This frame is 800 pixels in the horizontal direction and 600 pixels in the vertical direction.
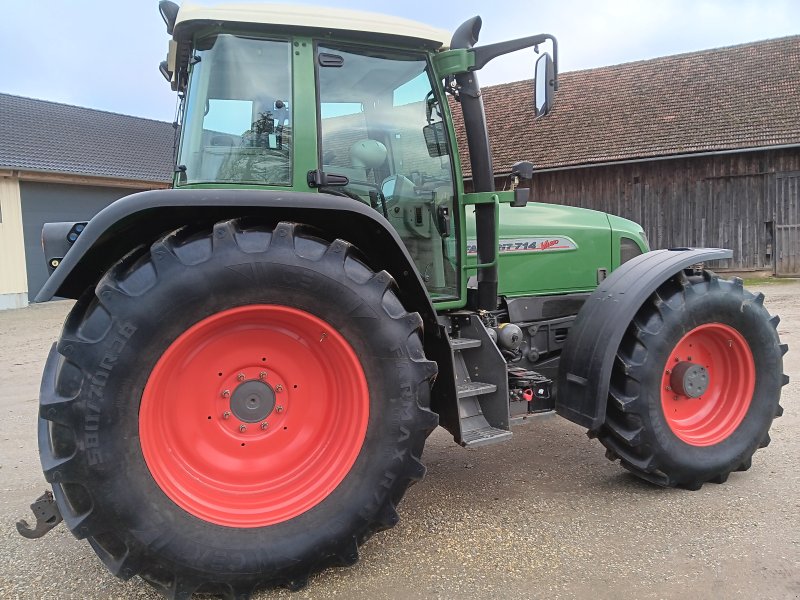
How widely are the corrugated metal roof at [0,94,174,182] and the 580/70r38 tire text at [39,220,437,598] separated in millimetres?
12843

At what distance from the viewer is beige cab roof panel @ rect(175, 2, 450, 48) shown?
2.61 metres

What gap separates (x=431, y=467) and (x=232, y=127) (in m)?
2.36

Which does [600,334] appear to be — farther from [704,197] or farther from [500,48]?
[704,197]

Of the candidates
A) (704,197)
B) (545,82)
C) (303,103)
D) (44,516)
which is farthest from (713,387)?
(704,197)

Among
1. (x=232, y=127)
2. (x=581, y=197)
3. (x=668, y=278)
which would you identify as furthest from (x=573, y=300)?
(x=581, y=197)

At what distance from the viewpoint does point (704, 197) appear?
15531 mm

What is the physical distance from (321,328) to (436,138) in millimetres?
1362

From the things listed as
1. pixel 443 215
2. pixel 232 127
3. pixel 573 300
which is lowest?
pixel 573 300

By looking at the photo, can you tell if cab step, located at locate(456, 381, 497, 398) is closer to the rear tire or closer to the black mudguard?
the black mudguard

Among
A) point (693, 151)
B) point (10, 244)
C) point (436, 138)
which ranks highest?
point (693, 151)

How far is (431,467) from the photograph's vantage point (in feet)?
12.5

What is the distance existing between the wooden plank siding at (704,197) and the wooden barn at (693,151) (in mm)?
26

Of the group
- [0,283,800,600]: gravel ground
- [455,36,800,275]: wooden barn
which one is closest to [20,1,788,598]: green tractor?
[0,283,800,600]: gravel ground

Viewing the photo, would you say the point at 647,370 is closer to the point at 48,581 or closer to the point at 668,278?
the point at 668,278
